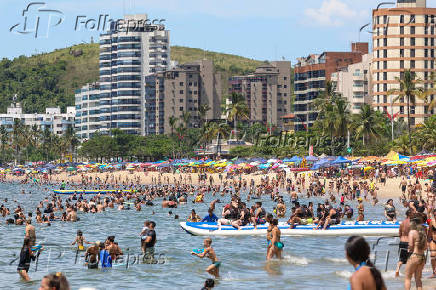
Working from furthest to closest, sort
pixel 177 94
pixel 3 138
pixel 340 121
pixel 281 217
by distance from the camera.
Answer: pixel 3 138, pixel 177 94, pixel 340 121, pixel 281 217

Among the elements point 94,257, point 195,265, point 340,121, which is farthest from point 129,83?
point 94,257

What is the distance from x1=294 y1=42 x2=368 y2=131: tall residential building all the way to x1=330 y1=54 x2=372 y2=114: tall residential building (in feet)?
17.5

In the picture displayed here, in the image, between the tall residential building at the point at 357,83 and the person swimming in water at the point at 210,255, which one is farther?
the tall residential building at the point at 357,83

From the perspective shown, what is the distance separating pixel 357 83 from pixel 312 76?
13.3 meters

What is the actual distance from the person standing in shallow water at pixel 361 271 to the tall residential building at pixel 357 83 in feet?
448

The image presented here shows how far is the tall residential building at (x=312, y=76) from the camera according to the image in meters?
153

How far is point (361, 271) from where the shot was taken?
8.85m

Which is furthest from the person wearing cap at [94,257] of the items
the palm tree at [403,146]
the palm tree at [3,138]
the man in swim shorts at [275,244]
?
the palm tree at [3,138]

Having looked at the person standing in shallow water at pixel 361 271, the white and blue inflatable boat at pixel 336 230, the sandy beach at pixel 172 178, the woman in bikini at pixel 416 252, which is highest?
the person standing in shallow water at pixel 361 271

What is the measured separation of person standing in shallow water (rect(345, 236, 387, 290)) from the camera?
8.82 metres

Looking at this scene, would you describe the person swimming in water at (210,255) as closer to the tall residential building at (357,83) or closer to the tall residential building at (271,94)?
the tall residential building at (357,83)

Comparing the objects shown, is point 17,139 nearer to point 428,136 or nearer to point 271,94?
point 271,94

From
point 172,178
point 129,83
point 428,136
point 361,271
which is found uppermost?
point 129,83

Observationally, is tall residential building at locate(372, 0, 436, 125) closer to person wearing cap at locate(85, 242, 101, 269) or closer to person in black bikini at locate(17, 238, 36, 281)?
person wearing cap at locate(85, 242, 101, 269)
